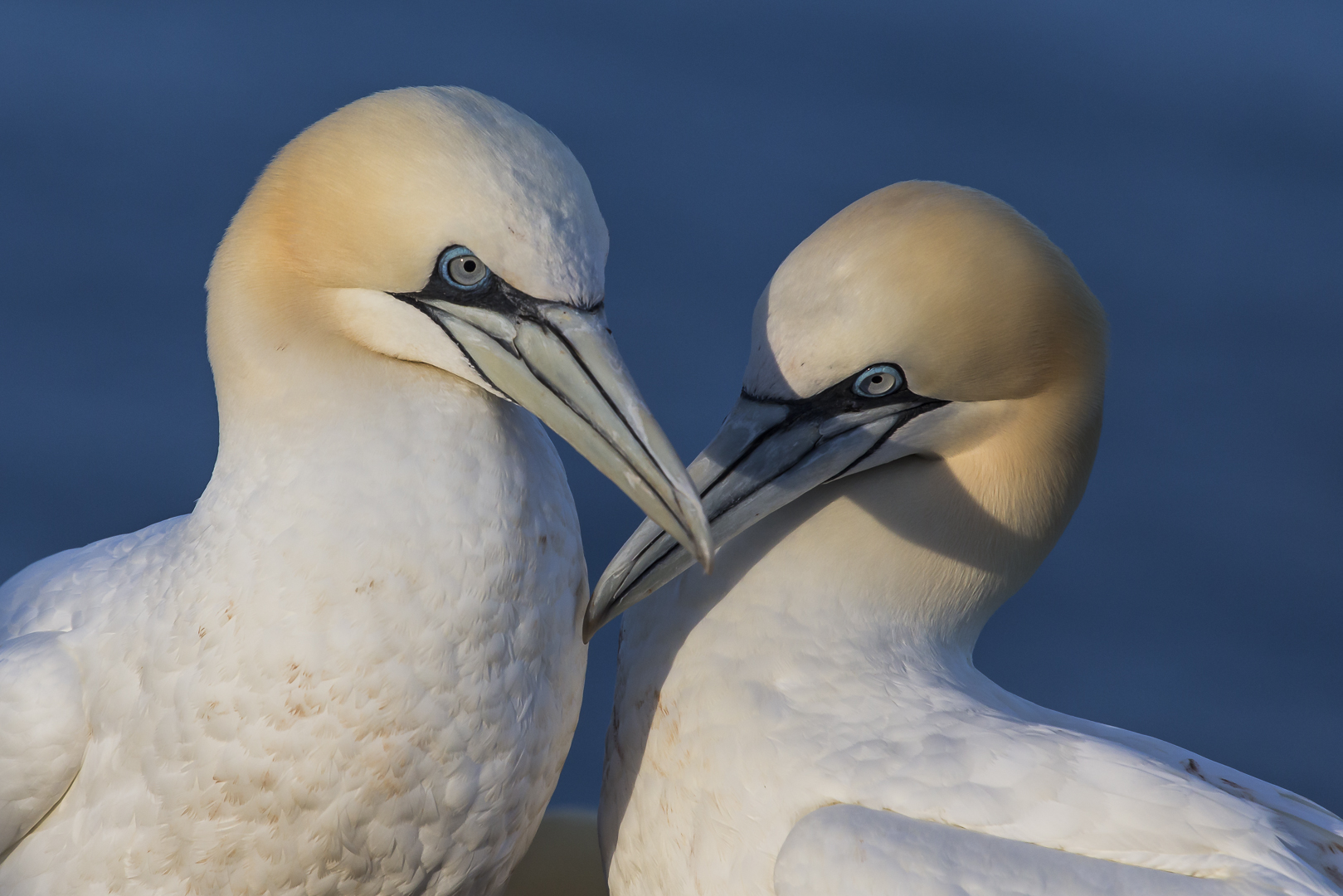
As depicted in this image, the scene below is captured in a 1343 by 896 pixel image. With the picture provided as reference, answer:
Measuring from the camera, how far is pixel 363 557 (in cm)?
240

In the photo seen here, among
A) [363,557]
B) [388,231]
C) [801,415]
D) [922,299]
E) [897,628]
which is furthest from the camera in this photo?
[897,628]

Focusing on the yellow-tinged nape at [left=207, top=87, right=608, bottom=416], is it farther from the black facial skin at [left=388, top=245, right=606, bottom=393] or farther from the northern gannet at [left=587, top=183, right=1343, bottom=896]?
the northern gannet at [left=587, top=183, right=1343, bottom=896]

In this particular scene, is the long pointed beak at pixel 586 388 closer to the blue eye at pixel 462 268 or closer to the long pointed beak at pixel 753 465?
the blue eye at pixel 462 268

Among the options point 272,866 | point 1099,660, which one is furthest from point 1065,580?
point 272,866

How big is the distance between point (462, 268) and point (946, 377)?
2.88ft

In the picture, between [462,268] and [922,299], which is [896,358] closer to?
[922,299]

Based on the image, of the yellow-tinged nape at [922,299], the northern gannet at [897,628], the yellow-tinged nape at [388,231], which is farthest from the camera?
the yellow-tinged nape at [922,299]

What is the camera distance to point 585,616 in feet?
8.81

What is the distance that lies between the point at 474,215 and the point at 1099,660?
126 inches

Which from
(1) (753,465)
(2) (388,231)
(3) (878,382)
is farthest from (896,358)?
(2) (388,231)

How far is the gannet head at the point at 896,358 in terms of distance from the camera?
2520 millimetres

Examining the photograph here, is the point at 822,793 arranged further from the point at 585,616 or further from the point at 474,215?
the point at 474,215

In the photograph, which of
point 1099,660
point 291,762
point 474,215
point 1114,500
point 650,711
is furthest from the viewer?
point 1114,500

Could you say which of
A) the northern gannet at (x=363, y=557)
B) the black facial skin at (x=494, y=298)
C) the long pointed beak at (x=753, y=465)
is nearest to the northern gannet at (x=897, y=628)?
the long pointed beak at (x=753, y=465)
